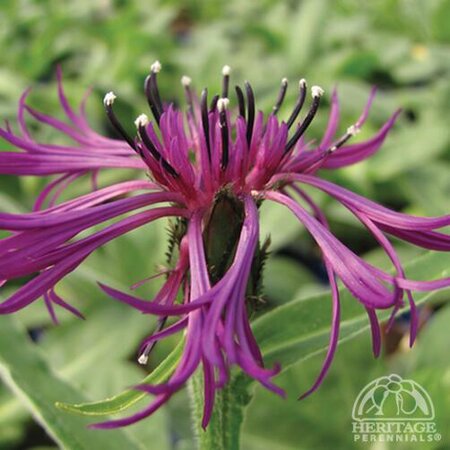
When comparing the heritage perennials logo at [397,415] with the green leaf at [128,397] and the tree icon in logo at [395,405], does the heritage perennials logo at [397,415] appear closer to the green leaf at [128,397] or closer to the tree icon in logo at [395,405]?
the tree icon in logo at [395,405]

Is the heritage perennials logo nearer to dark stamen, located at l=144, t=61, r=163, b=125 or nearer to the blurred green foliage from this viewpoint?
the blurred green foliage

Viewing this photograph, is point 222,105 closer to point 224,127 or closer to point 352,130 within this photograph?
point 224,127

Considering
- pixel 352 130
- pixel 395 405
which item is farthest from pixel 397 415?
pixel 352 130

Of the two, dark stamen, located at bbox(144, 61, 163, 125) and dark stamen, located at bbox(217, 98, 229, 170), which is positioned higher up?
dark stamen, located at bbox(144, 61, 163, 125)

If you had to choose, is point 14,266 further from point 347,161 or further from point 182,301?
point 347,161

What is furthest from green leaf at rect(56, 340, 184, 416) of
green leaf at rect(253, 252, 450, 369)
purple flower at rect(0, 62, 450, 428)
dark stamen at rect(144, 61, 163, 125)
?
dark stamen at rect(144, 61, 163, 125)

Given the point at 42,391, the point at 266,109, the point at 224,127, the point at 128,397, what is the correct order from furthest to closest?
the point at 266,109, the point at 42,391, the point at 224,127, the point at 128,397
